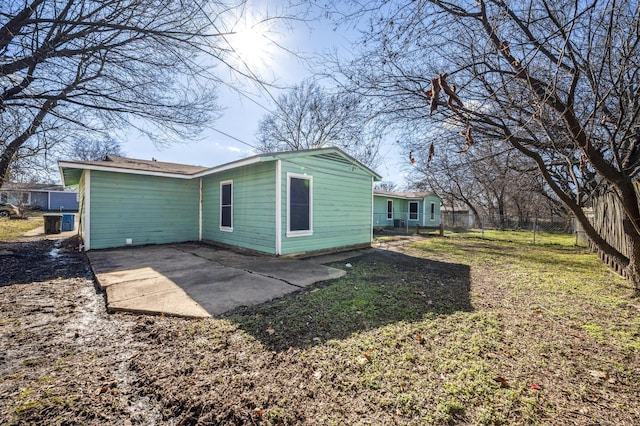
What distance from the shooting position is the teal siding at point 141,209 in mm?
7758

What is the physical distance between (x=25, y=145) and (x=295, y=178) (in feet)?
20.7

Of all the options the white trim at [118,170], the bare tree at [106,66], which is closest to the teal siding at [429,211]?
the white trim at [118,170]

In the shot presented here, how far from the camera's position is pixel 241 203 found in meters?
7.77

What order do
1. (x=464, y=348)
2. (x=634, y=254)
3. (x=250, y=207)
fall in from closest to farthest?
(x=464, y=348)
(x=634, y=254)
(x=250, y=207)

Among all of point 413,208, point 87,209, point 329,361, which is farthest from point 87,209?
point 413,208

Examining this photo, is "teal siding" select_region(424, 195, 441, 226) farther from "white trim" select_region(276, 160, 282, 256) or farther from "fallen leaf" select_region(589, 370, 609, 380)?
"fallen leaf" select_region(589, 370, 609, 380)

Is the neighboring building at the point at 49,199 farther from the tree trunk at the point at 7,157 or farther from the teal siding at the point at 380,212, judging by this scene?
the teal siding at the point at 380,212

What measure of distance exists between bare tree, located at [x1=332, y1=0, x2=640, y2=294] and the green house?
3308 mm

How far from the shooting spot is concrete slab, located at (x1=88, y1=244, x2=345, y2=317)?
3506 mm

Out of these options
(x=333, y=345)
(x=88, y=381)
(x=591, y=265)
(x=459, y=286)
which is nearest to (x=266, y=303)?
(x=333, y=345)

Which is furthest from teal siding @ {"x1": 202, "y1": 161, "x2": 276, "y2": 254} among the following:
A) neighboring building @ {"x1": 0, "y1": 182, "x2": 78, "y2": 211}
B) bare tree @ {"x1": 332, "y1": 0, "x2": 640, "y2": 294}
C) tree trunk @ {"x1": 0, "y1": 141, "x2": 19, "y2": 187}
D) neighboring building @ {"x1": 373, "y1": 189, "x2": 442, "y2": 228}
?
neighboring building @ {"x1": 0, "y1": 182, "x2": 78, "y2": 211}

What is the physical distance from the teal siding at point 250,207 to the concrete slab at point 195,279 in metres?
0.55

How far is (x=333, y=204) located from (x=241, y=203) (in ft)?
8.87

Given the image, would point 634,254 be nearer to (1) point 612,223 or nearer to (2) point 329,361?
(1) point 612,223
